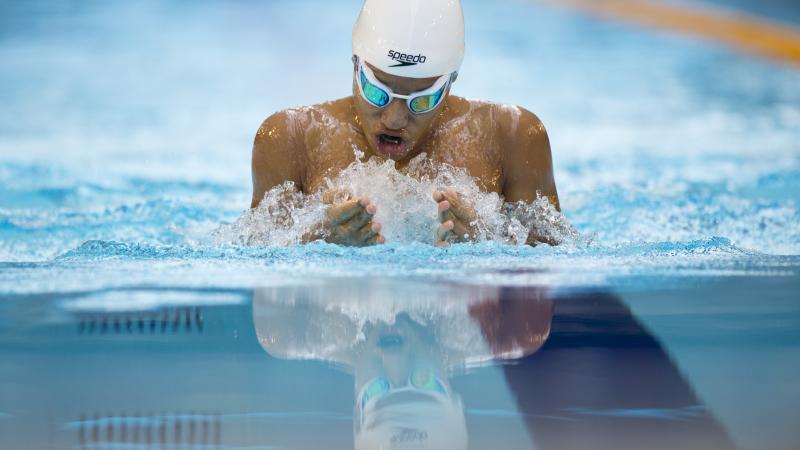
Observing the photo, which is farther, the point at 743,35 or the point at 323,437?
the point at 743,35

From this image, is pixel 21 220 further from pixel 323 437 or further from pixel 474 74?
pixel 474 74

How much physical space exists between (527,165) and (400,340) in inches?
51.5

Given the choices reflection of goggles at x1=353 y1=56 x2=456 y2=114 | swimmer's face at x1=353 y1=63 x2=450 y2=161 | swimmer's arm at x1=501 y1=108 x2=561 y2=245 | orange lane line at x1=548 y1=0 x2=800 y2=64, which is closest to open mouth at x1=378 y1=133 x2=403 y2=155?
swimmer's face at x1=353 y1=63 x2=450 y2=161

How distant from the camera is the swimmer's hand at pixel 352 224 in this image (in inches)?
99.4

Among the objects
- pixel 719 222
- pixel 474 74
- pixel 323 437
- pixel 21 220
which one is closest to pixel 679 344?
pixel 323 437

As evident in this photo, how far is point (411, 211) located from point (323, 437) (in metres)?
1.50

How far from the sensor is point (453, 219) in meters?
2.62

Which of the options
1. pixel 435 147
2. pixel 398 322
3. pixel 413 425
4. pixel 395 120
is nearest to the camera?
pixel 413 425

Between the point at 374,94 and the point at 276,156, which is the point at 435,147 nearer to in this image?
the point at 374,94

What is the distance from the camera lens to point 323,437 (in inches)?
57.1

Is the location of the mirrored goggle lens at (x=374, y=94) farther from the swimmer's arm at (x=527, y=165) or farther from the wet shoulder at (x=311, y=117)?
the swimmer's arm at (x=527, y=165)

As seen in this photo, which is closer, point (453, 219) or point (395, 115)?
point (453, 219)

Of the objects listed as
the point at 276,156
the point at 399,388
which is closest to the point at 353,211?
the point at 276,156

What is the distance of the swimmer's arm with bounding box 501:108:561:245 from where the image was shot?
302 centimetres
